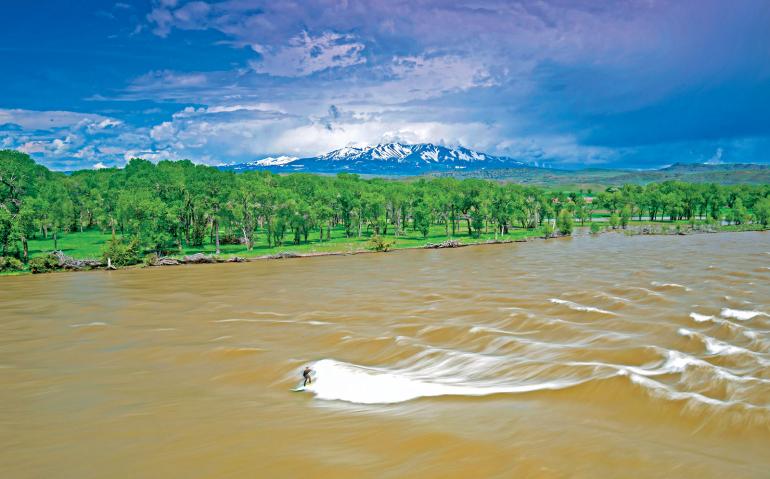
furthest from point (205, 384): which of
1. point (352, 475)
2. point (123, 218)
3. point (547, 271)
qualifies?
point (123, 218)

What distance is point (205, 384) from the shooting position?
1541cm

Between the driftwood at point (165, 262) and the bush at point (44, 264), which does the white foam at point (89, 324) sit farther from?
the driftwood at point (165, 262)

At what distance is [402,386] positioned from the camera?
576 inches

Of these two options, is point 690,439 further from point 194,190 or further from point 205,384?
point 194,190

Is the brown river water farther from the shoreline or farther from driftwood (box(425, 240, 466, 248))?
driftwood (box(425, 240, 466, 248))

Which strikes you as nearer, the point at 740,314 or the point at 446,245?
the point at 740,314

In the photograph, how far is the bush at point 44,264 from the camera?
179ft

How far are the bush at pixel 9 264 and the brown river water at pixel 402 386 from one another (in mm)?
30093

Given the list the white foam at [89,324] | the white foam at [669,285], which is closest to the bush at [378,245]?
the white foam at [669,285]

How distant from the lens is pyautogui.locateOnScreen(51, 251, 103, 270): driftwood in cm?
5672

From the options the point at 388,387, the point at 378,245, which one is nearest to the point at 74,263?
the point at 378,245

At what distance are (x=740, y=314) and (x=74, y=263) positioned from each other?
214 ft

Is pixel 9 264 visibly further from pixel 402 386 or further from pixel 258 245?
pixel 402 386

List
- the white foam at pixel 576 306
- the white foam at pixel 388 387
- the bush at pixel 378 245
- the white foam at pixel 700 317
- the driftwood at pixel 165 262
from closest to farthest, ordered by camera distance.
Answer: the white foam at pixel 388 387 < the white foam at pixel 700 317 < the white foam at pixel 576 306 < the driftwood at pixel 165 262 < the bush at pixel 378 245
